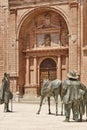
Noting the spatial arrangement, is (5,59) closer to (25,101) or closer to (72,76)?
(25,101)

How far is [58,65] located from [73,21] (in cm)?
405

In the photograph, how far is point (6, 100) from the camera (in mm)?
19641

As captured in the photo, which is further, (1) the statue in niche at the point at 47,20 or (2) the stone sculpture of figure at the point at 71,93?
(1) the statue in niche at the point at 47,20

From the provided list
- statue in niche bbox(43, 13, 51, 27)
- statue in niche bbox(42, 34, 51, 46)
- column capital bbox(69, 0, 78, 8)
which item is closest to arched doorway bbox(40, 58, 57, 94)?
statue in niche bbox(42, 34, 51, 46)

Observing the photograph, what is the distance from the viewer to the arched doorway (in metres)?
34.8

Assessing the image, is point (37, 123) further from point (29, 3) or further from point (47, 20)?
point (47, 20)

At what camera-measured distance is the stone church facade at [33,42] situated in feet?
112

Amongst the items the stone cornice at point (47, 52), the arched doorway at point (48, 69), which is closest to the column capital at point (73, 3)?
the stone cornice at point (47, 52)

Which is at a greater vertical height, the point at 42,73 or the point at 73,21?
the point at 73,21

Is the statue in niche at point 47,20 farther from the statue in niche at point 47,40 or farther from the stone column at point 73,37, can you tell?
the stone column at point 73,37

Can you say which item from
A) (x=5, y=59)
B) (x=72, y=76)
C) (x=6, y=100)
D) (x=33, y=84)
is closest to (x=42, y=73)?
(x=33, y=84)

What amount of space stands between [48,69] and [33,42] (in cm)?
276

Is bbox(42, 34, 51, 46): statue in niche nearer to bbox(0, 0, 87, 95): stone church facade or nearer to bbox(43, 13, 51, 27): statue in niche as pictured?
bbox(0, 0, 87, 95): stone church facade

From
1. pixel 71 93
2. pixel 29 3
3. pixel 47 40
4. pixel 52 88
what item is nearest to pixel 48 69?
pixel 47 40
